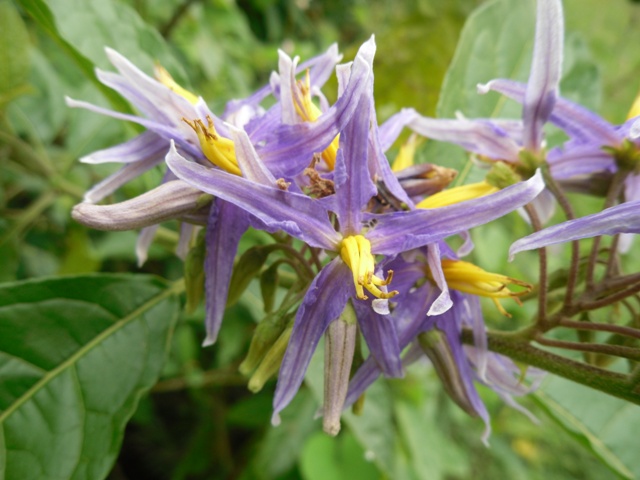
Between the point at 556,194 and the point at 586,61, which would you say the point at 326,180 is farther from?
the point at 586,61

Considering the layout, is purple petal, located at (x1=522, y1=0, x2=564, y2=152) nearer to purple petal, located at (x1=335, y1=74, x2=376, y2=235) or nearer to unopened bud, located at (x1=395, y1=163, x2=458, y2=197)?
unopened bud, located at (x1=395, y1=163, x2=458, y2=197)

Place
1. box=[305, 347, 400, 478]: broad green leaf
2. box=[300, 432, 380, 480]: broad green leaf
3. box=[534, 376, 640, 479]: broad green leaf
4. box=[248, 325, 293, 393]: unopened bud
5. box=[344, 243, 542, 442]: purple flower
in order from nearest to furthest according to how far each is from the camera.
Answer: box=[248, 325, 293, 393]: unopened bud < box=[344, 243, 542, 442]: purple flower < box=[534, 376, 640, 479]: broad green leaf < box=[305, 347, 400, 478]: broad green leaf < box=[300, 432, 380, 480]: broad green leaf

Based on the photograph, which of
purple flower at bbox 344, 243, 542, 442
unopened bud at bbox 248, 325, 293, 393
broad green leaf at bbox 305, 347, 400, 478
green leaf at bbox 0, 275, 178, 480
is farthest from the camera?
broad green leaf at bbox 305, 347, 400, 478

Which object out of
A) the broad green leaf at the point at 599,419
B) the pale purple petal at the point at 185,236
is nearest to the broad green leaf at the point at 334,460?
the broad green leaf at the point at 599,419

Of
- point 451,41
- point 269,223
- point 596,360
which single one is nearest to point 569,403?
point 596,360

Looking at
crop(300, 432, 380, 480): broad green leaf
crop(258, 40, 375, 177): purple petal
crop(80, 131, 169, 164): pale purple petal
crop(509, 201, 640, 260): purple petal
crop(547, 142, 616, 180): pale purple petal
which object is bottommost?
crop(300, 432, 380, 480): broad green leaf

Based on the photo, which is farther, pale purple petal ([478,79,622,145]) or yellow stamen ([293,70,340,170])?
pale purple petal ([478,79,622,145])

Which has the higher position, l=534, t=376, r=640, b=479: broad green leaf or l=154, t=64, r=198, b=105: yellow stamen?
l=154, t=64, r=198, b=105: yellow stamen

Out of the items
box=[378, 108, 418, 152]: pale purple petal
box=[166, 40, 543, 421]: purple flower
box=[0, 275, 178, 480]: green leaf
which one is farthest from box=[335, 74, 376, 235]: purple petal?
box=[0, 275, 178, 480]: green leaf

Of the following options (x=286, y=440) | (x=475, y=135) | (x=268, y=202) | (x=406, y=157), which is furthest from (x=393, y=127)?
(x=286, y=440)
